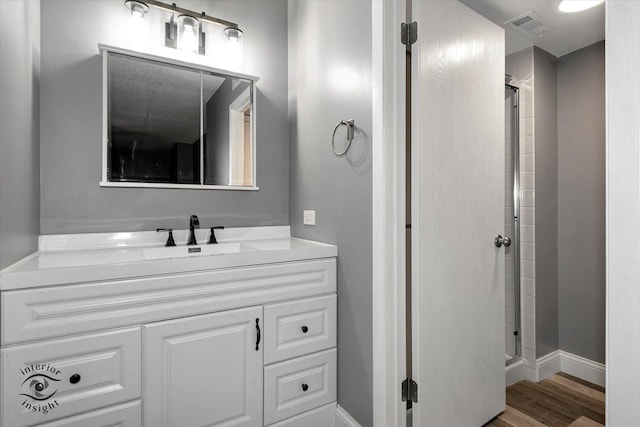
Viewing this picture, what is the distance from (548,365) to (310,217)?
199 cm

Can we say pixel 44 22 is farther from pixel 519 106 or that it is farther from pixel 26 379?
pixel 519 106

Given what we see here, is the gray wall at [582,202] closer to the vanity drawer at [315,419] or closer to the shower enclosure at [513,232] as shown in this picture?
the shower enclosure at [513,232]

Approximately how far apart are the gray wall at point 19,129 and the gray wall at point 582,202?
3101 mm

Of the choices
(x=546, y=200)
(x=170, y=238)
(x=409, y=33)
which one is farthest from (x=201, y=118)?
(x=546, y=200)

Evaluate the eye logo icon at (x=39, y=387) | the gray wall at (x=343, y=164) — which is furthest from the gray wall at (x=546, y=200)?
the eye logo icon at (x=39, y=387)

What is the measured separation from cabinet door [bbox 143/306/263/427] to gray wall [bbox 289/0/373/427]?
0.45 meters

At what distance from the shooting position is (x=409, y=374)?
5.06ft

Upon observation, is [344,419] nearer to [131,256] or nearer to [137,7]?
[131,256]

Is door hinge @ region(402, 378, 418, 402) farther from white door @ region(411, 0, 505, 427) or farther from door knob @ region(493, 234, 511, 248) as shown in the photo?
door knob @ region(493, 234, 511, 248)

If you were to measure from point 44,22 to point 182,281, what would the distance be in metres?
1.44

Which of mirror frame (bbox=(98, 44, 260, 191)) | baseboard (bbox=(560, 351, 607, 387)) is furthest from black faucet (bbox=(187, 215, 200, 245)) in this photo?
baseboard (bbox=(560, 351, 607, 387))

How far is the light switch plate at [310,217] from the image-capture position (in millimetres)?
1937

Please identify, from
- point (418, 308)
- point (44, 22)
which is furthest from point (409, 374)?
point (44, 22)

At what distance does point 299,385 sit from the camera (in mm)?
1612
